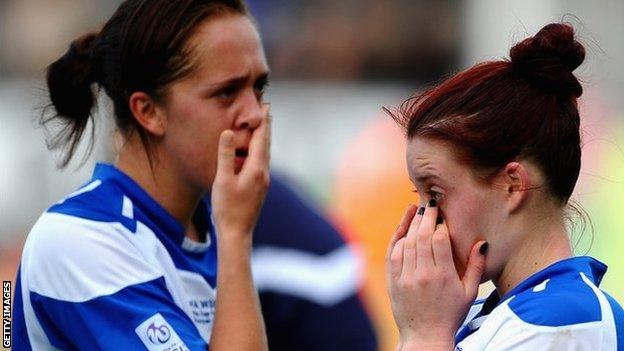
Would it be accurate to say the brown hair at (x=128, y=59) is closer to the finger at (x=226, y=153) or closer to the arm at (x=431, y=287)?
the finger at (x=226, y=153)

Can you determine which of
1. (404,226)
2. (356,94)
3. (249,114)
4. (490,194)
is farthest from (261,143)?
(356,94)

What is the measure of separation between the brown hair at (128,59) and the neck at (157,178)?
43 mm

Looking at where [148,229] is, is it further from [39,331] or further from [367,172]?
[367,172]

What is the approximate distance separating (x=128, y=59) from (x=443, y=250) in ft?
3.72

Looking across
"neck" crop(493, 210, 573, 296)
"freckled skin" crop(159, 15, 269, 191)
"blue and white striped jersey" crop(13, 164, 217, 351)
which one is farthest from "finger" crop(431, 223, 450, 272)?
"freckled skin" crop(159, 15, 269, 191)

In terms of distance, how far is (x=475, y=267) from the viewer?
2539 mm

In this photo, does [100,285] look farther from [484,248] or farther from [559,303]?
[559,303]

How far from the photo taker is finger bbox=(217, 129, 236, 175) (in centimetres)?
321

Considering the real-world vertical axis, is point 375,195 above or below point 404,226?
below

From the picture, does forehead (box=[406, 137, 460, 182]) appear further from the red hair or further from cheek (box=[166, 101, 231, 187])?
cheek (box=[166, 101, 231, 187])

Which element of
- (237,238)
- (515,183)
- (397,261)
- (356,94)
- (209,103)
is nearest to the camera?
(515,183)

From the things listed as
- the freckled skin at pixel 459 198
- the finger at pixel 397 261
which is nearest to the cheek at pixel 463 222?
the freckled skin at pixel 459 198

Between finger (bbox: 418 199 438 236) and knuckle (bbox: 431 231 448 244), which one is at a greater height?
finger (bbox: 418 199 438 236)

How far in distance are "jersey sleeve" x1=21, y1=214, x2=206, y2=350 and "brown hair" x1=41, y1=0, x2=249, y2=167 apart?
0.41 meters
